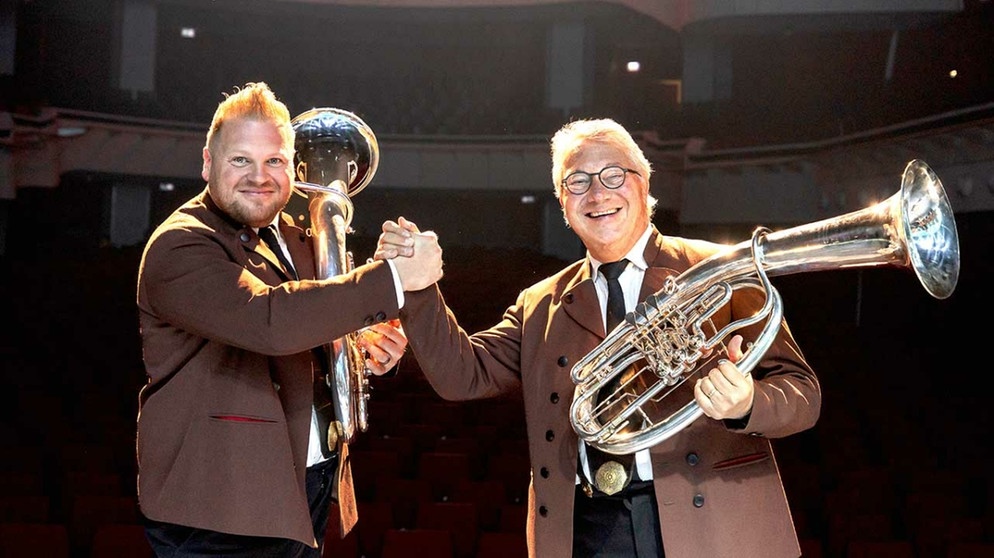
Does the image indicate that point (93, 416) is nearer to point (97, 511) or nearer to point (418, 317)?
point (97, 511)

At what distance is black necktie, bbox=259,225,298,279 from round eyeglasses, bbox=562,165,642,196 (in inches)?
27.1

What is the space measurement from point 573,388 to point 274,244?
78 cm

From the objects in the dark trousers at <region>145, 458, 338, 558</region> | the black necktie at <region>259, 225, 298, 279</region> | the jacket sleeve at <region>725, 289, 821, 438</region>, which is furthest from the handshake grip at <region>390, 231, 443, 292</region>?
the jacket sleeve at <region>725, 289, 821, 438</region>

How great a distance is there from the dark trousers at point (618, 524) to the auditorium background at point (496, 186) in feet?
7.51

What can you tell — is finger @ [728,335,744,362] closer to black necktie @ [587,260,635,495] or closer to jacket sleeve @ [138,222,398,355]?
black necktie @ [587,260,635,495]

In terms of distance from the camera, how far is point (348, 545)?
446cm

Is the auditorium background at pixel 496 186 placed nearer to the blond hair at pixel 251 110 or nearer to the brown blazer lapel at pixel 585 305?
the brown blazer lapel at pixel 585 305

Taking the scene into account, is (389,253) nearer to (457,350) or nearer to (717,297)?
(457,350)

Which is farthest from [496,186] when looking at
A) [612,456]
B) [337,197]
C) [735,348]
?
[735,348]

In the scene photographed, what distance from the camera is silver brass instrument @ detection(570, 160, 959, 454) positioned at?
1765mm

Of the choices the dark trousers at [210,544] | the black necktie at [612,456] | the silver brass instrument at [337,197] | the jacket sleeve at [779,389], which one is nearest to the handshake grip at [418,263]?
the silver brass instrument at [337,197]

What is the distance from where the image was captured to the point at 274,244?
2203 mm

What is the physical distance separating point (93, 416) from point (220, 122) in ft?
17.2

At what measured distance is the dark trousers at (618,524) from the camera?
2.05 meters
